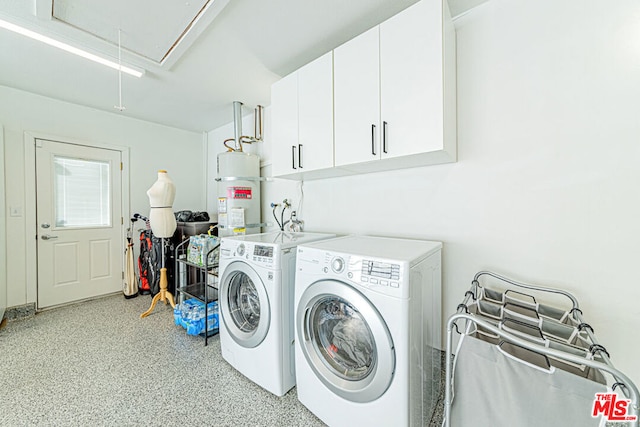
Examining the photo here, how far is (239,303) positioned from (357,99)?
169 cm

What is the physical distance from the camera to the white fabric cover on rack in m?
0.71

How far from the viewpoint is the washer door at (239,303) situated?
5.43 ft

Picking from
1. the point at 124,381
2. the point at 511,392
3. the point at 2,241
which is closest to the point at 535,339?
the point at 511,392

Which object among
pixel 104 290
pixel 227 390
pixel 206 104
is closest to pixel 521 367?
pixel 227 390

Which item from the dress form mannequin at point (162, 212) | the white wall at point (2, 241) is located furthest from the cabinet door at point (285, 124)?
the white wall at point (2, 241)

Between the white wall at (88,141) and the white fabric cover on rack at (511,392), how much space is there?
3.99 meters

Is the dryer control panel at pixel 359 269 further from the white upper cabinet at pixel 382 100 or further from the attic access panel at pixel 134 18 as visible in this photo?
the attic access panel at pixel 134 18

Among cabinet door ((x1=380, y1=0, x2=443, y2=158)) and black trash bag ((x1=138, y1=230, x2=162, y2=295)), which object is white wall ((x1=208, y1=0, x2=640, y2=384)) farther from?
black trash bag ((x1=138, y1=230, x2=162, y2=295))

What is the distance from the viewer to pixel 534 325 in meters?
1.05

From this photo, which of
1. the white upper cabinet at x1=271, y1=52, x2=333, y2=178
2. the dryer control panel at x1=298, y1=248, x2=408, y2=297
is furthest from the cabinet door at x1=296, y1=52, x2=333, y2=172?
the dryer control panel at x1=298, y1=248, x2=408, y2=297

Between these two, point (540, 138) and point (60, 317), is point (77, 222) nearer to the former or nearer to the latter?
point (60, 317)

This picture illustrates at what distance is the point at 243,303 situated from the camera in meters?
1.82

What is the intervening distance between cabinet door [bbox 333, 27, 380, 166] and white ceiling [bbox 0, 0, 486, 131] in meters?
0.22

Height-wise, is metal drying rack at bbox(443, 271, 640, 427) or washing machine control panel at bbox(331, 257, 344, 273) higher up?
washing machine control panel at bbox(331, 257, 344, 273)
